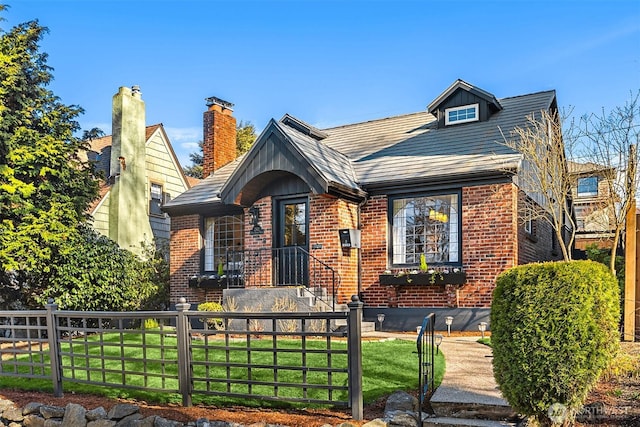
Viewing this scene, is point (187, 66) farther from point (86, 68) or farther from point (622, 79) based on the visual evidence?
point (622, 79)

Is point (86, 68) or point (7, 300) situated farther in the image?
point (86, 68)

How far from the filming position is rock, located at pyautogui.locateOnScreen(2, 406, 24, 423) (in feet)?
20.2

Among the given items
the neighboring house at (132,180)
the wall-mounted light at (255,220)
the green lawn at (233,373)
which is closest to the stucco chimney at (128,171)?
the neighboring house at (132,180)

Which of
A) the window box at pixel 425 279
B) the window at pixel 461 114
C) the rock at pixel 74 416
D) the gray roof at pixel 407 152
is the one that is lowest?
the rock at pixel 74 416

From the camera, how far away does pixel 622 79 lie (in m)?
11.5

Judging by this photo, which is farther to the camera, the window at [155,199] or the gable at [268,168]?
the window at [155,199]

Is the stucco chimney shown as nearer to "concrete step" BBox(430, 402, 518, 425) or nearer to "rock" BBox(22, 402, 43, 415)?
"rock" BBox(22, 402, 43, 415)

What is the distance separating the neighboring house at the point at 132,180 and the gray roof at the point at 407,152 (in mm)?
3353

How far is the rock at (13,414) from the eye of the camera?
20.2ft

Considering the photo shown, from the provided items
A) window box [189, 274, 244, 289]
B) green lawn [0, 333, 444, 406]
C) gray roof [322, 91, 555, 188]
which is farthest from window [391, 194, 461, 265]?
window box [189, 274, 244, 289]

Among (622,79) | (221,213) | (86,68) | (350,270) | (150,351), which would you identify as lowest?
(150,351)

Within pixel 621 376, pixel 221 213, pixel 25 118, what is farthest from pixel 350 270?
pixel 25 118

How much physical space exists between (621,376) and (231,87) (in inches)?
641

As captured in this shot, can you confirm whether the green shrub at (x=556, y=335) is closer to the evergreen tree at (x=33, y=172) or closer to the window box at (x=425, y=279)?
the window box at (x=425, y=279)
